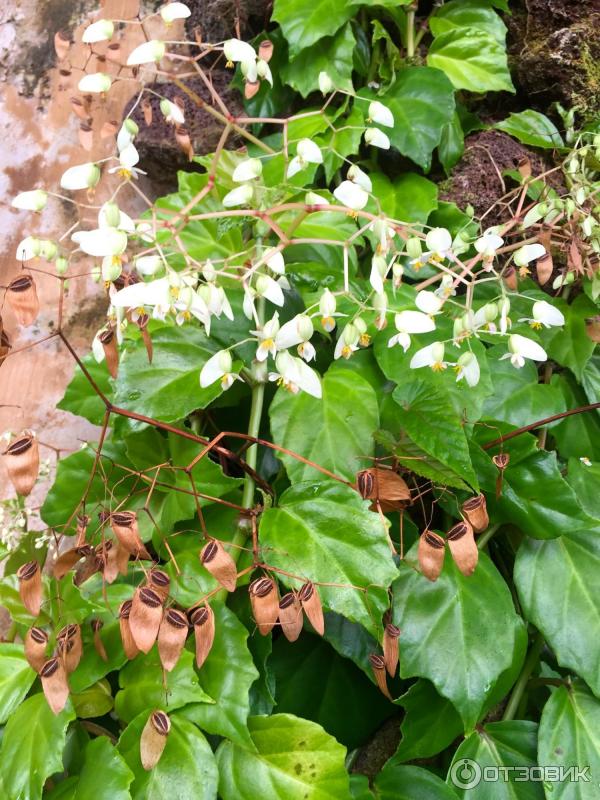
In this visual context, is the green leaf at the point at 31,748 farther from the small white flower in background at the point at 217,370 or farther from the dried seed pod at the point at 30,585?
the small white flower in background at the point at 217,370

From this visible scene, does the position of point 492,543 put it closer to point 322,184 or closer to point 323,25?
point 322,184

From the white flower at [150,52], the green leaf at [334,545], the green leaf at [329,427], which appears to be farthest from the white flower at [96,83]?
the green leaf at [334,545]

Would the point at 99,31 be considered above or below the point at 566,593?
above

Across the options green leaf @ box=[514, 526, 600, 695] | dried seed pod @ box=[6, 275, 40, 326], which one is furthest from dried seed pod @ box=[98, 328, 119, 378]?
green leaf @ box=[514, 526, 600, 695]

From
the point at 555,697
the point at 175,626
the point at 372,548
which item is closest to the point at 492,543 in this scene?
the point at 555,697

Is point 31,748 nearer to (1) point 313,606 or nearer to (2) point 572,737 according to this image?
(1) point 313,606

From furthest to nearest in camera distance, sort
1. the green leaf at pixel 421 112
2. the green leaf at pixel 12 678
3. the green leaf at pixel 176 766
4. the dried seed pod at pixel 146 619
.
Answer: the green leaf at pixel 421 112, the green leaf at pixel 12 678, the green leaf at pixel 176 766, the dried seed pod at pixel 146 619

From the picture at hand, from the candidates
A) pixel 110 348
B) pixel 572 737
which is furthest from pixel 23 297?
pixel 572 737
